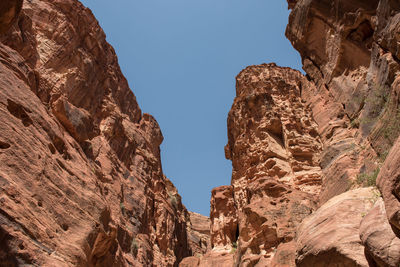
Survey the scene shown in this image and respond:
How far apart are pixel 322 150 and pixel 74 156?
13984mm

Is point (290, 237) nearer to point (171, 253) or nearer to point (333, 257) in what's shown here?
point (333, 257)

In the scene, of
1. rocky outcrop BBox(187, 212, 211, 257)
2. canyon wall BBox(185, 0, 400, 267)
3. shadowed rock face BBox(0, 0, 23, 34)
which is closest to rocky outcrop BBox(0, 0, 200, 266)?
shadowed rock face BBox(0, 0, 23, 34)

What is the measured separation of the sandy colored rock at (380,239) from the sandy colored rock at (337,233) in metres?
0.44

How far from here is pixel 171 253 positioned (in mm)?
33844

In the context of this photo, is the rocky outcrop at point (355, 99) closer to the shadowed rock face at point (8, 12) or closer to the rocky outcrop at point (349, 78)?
the rocky outcrop at point (349, 78)

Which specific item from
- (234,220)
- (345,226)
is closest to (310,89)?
(234,220)

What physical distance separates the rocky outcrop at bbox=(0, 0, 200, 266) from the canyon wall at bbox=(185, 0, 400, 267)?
7879 millimetres

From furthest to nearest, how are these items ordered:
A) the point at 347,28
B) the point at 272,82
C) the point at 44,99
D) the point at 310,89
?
the point at 272,82, the point at 310,89, the point at 44,99, the point at 347,28

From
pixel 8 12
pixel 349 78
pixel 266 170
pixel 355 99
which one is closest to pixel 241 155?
pixel 266 170

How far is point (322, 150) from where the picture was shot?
2006 cm

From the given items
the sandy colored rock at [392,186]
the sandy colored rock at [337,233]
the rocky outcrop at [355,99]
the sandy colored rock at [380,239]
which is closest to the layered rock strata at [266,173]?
the rocky outcrop at [355,99]

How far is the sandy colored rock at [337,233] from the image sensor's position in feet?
26.3

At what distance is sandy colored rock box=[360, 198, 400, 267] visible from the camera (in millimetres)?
6652

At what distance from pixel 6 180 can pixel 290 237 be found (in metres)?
12.4
